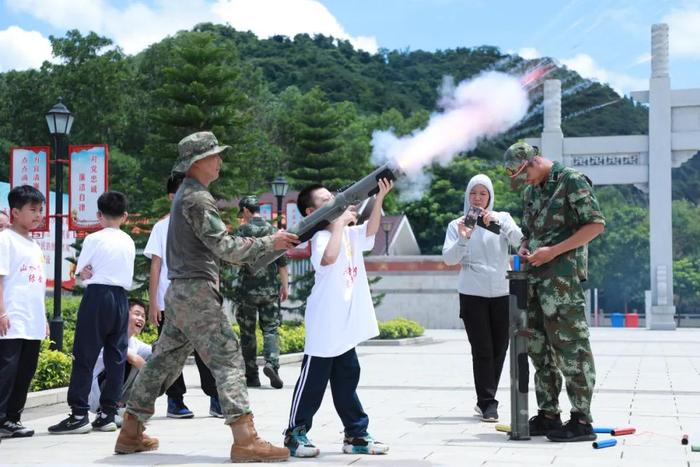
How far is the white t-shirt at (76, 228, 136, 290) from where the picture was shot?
22.2 feet

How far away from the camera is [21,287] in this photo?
21.5 ft

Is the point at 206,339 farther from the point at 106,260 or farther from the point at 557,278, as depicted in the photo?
the point at 557,278

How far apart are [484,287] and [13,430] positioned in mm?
3655

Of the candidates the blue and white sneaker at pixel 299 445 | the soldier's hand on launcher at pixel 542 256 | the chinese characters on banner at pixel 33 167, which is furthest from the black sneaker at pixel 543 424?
the chinese characters on banner at pixel 33 167

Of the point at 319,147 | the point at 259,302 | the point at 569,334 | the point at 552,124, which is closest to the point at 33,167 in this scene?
the point at 259,302

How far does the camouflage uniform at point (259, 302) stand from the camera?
9.66 metres

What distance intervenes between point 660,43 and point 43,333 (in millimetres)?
Result: 34317

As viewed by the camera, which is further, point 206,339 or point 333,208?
point 333,208

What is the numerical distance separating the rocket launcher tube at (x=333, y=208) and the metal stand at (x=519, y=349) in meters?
1.20

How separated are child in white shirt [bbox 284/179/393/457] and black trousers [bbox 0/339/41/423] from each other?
2.20m

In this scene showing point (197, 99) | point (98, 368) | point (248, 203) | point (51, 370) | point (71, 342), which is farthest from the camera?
point (197, 99)

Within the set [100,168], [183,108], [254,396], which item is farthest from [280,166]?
[254,396]

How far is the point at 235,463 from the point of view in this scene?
5180 millimetres

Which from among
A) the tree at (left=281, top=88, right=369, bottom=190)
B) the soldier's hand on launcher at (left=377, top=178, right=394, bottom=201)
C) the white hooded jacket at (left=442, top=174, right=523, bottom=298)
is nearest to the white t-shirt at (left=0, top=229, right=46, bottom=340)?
the soldier's hand on launcher at (left=377, top=178, right=394, bottom=201)
